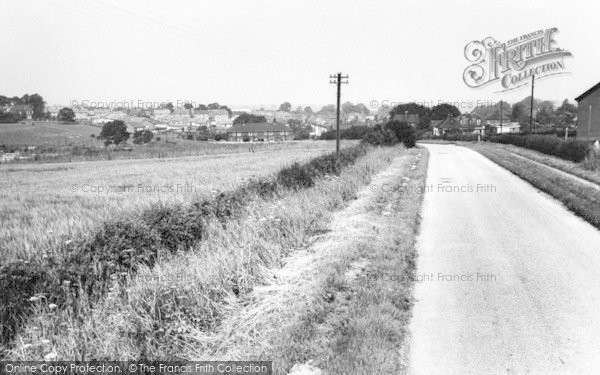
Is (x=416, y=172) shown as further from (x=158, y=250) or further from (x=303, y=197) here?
(x=158, y=250)

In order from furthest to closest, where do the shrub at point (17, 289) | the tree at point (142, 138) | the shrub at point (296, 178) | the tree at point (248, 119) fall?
the tree at point (248, 119) < the tree at point (142, 138) < the shrub at point (296, 178) < the shrub at point (17, 289)

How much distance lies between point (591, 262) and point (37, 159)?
40814mm

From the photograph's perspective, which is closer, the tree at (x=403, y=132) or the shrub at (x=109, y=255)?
the shrub at (x=109, y=255)

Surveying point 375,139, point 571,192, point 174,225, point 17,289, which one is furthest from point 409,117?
point 17,289

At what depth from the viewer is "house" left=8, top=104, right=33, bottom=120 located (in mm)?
95275

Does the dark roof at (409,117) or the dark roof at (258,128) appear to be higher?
the dark roof at (409,117)

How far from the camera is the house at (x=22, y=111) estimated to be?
9528cm

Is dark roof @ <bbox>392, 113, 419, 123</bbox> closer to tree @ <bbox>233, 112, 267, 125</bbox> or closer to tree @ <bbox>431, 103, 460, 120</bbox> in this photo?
tree @ <bbox>431, 103, 460, 120</bbox>

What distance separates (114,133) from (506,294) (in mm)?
77777

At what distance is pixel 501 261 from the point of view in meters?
7.48

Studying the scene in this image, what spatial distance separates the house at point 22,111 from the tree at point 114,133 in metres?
31.4

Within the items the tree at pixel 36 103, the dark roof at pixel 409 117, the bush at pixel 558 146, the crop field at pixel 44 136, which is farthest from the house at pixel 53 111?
the bush at pixel 558 146

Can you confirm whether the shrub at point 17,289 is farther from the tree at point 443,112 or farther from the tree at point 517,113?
the tree at point 517,113

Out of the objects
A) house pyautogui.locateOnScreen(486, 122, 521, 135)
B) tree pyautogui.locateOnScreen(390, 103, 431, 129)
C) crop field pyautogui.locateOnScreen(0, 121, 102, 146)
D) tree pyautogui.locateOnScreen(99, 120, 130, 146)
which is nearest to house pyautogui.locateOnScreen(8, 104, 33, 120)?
crop field pyautogui.locateOnScreen(0, 121, 102, 146)
